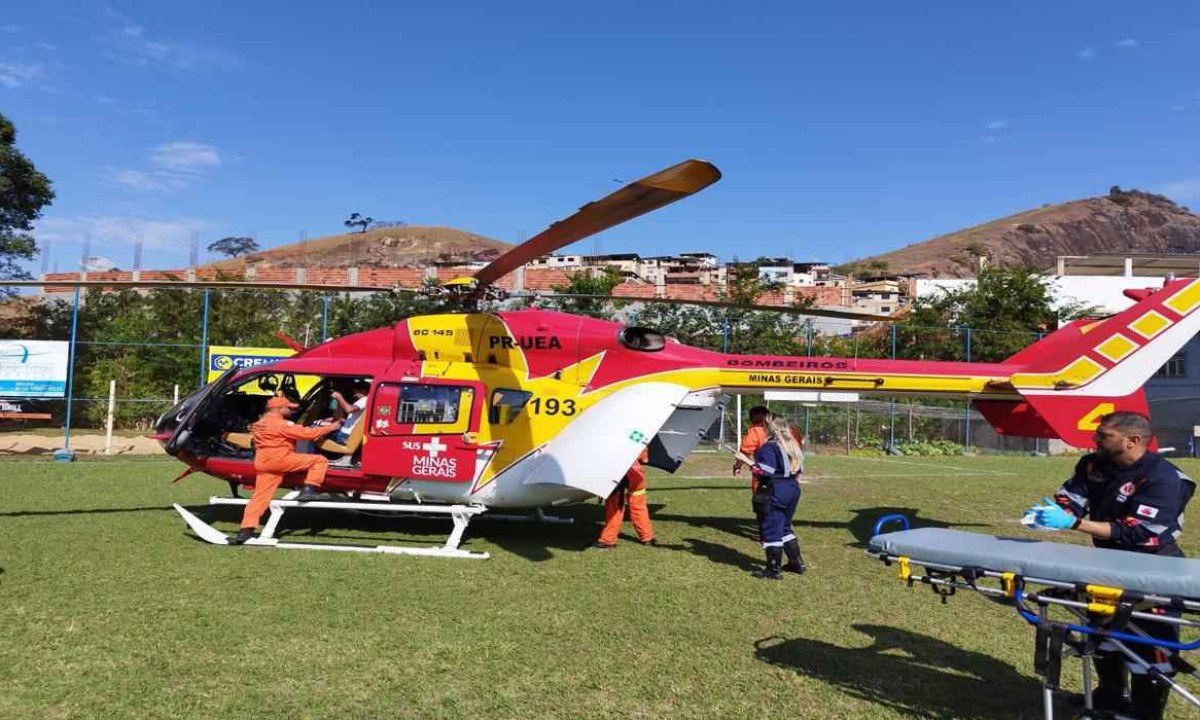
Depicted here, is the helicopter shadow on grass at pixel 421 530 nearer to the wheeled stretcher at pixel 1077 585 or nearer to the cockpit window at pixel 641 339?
the cockpit window at pixel 641 339

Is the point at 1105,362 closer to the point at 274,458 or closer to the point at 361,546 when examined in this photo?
the point at 361,546

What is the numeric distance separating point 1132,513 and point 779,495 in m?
3.68

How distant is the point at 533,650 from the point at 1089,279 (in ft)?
210

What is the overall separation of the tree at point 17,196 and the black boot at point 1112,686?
123 feet

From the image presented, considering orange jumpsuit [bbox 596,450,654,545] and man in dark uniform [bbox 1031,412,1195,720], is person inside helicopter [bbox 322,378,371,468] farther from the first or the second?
man in dark uniform [bbox 1031,412,1195,720]

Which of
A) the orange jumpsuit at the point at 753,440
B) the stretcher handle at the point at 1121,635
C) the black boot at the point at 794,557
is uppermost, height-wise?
the orange jumpsuit at the point at 753,440

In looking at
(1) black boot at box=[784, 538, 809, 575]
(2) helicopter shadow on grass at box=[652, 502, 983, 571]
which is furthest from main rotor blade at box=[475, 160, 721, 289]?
(2) helicopter shadow on grass at box=[652, 502, 983, 571]

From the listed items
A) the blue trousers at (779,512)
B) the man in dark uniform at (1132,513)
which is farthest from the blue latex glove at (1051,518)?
the blue trousers at (779,512)

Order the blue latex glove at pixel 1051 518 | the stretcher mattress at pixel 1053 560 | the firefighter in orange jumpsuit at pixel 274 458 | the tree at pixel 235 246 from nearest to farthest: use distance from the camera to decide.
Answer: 1. the stretcher mattress at pixel 1053 560
2. the blue latex glove at pixel 1051 518
3. the firefighter in orange jumpsuit at pixel 274 458
4. the tree at pixel 235 246

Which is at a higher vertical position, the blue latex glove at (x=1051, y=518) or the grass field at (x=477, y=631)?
the blue latex glove at (x=1051, y=518)

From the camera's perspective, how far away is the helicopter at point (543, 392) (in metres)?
7.91

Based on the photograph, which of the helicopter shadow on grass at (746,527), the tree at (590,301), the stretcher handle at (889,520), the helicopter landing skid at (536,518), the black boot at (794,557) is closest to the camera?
the stretcher handle at (889,520)

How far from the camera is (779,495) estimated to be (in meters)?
7.39

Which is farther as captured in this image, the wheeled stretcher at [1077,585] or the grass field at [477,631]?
the grass field at [477,631]
